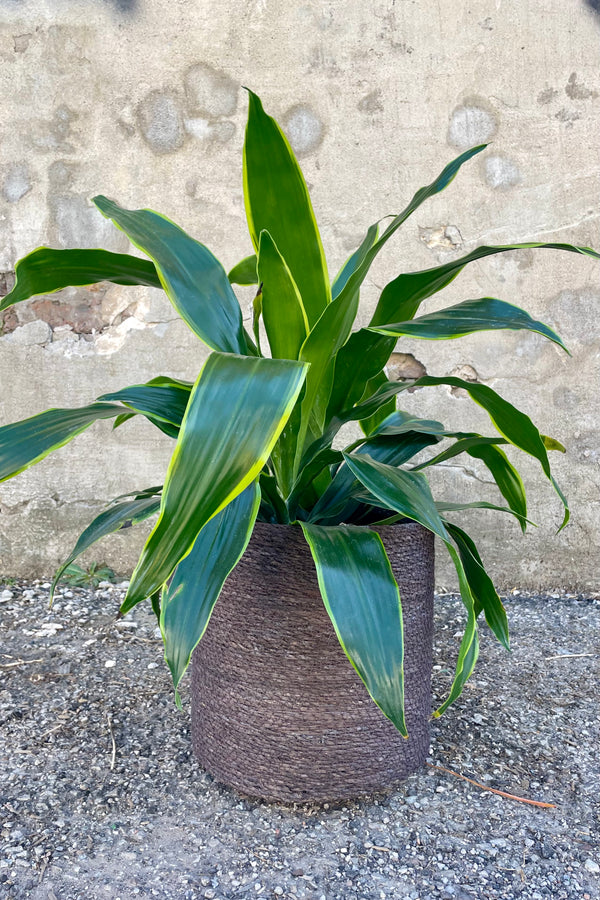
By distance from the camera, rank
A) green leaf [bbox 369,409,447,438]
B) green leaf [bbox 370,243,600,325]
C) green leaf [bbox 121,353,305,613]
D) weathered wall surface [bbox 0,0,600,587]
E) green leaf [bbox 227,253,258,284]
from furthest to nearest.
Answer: weathered wall surface [bbox 0,0,600,587]
green leaf [bbox 227,253,258,284]
green leaf [bbox 369,409,447,438]
green leaf [bbox 370,243,600,325]
green leaf [bbox 121,353,305,613]

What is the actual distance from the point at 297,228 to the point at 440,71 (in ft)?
3.63

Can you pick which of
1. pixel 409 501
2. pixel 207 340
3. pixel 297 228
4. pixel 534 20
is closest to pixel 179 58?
pixel 534 20

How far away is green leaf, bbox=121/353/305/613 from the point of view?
66cm

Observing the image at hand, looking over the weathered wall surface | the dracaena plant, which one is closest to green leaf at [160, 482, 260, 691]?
the dracaena plant

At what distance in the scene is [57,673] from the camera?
1574 mm

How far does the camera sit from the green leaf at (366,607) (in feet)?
2.79

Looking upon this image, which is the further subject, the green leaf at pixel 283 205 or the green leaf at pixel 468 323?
the green leaf at pixel 283 205

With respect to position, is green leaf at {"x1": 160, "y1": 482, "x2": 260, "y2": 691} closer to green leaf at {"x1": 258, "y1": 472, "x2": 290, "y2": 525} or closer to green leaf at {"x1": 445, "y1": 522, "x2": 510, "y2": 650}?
green leaf at {"x1": 258, "y1": 472, "x2": 290, "y2": 525}

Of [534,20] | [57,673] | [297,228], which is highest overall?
[534,20]

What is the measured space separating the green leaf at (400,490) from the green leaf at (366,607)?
0.25ft

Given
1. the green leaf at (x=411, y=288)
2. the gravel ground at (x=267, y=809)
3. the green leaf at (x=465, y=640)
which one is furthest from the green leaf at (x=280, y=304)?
the gravel ground at (x=267, y=809)

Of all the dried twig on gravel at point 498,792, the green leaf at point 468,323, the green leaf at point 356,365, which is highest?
the green leaf at point 468,323

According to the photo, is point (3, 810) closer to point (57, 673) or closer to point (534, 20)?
point (57, 673)

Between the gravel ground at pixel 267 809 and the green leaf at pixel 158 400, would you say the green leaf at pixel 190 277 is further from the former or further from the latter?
the gravel ground at pixel 267 809
